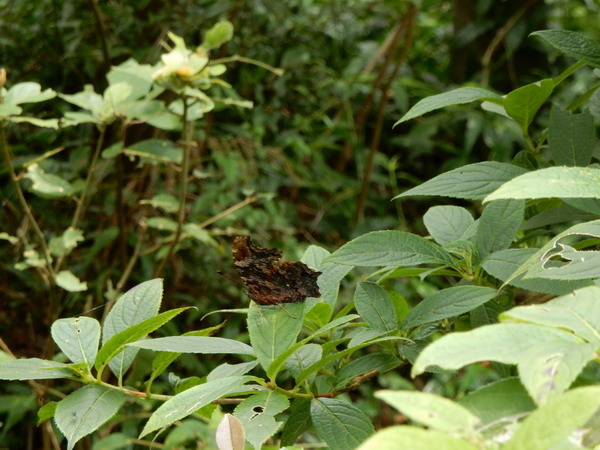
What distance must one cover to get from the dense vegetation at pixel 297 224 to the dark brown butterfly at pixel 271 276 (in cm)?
1

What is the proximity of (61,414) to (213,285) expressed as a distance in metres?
1.36

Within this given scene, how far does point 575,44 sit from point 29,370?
55 cm

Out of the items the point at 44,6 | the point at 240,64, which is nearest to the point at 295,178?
the point at 240,64

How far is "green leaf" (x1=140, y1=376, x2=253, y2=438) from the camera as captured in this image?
1.51ft

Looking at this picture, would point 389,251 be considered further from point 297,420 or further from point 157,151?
point 157,151

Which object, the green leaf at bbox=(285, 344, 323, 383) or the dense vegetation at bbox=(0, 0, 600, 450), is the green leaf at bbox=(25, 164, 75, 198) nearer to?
the dense vegetation at bbox=(0, 0, 600, 450)

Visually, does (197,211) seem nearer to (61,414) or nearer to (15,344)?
(15,344)

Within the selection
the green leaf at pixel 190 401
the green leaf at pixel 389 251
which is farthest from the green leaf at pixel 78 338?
the green leaf at pixel 389 251

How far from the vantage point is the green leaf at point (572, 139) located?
0.62 m

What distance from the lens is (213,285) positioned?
6.18ft

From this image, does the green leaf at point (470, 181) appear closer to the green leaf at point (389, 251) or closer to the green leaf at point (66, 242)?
the green leaf at point (389, 251)

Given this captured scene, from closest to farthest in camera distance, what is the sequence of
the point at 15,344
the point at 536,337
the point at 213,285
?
1. the point at 536,337
2. the point at 15,344
3. the point at 213,285

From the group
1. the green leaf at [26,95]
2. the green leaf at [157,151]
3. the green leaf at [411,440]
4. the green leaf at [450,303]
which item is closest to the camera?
the green leaf at [411,440]

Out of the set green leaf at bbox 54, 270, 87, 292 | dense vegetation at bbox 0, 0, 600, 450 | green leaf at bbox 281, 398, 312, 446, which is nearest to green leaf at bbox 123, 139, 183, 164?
dense vegetation at bbox 0, 0, 600, 450
